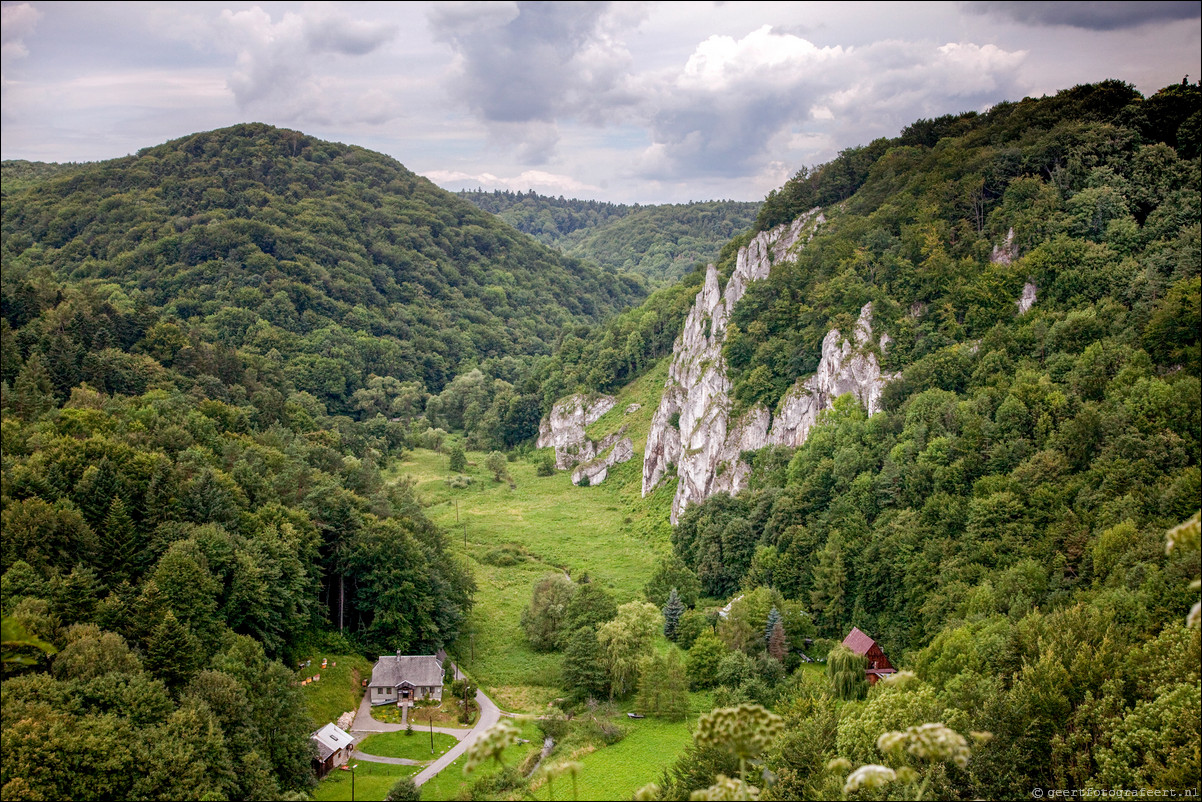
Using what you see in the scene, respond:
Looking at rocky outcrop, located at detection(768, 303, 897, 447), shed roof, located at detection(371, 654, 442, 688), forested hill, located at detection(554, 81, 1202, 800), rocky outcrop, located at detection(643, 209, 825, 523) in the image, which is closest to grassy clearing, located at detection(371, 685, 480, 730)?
shed roof, located at detection(371, 654, 442, 688)

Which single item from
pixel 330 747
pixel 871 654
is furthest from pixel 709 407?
pixel 330 747

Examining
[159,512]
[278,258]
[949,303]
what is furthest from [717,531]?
[278,258]

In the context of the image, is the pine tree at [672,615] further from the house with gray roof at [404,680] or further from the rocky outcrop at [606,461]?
the rocky outcrop at [606,461]

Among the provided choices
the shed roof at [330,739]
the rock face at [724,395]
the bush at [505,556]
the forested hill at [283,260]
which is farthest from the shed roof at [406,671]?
the forested hill at [283,260]

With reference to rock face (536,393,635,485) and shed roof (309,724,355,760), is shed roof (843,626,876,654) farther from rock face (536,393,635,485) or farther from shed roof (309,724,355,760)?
rock face (536,393,635,485)

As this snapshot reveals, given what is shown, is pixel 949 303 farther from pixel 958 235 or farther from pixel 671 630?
pixel 671 630

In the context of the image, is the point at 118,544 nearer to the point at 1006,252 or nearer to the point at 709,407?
the point at 709,407
